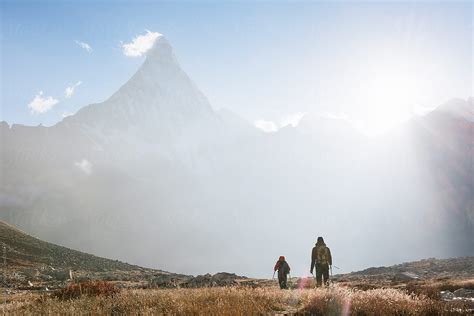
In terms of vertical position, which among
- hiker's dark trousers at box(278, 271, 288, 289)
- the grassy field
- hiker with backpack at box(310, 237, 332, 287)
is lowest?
hiker's dark trousers at box(278, 271, 288, 289)

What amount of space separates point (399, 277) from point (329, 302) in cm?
3505

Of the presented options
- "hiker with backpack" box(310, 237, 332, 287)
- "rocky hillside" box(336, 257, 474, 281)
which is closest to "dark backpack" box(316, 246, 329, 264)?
"hiker with backpack" box(310, 237, 332, 287)

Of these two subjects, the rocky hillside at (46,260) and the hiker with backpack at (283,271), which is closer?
the hiker with backpack at (283,271)

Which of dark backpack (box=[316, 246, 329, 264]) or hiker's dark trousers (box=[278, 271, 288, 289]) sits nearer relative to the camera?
dark backpack (box=[316, 246, 329, 264])

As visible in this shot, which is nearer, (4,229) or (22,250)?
(22,250)

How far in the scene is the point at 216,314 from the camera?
22.6 ft

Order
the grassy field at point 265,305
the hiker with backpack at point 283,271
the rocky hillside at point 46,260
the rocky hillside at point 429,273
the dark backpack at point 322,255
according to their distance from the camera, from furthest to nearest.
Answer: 1. the rocky hillside at point 46,260
2. the rocky hillside at point 429,273
3. the hiker with backpack at point 283,271
4. the dark backpack at point 322,255
5. the grassy field at point 265,305

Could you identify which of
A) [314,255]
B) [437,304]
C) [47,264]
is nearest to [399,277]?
[314,255]

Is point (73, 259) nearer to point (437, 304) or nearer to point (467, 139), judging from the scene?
point (437, 304)

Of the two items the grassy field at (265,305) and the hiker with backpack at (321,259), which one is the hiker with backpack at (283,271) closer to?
the hiker with backpack at (321,259)

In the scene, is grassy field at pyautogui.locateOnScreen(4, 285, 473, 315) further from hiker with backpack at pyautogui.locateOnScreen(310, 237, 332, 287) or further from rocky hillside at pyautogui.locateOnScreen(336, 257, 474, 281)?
rocky hillside at pyautogui.locateOnScreen(336, 257, 474, 281)

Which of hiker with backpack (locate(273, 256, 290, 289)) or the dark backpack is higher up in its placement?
the dark backpack

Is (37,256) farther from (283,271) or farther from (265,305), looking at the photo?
(265,305)

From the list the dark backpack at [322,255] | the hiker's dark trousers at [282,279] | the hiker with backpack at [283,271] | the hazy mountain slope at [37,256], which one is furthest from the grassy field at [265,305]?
the hazy mountain slope at [37,256]
